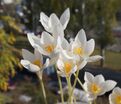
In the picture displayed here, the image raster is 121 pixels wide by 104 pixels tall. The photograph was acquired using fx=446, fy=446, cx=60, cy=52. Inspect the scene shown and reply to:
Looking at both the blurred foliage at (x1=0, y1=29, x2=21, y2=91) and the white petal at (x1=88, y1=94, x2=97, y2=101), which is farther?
the blurred foliage at (x1=0, y1=29, x2=21, y2=91)

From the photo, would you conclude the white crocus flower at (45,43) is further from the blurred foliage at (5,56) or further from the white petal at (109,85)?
the blurred foliage at (5,56)

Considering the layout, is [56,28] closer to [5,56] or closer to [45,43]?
[45,43]

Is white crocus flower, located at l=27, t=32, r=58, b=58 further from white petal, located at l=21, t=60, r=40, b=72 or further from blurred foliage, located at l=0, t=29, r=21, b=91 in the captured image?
blurred foliage, located at l=0, t=29, r=21, b=91

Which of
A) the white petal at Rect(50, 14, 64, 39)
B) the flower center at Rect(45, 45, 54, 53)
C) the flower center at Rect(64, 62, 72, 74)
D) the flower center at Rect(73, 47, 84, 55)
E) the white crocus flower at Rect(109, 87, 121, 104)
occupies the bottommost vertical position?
the white crocus flower at Rect(109, 87, 121, 104)

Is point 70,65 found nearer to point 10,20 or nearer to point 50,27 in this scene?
point 50,27

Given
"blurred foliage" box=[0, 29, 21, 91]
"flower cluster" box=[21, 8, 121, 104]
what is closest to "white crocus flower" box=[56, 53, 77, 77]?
"flower cluster" box=[21, 8, 121, 104]

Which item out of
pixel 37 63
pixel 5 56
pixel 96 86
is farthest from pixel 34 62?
pixel 5 56

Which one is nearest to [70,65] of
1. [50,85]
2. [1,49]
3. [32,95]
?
[1,49]
